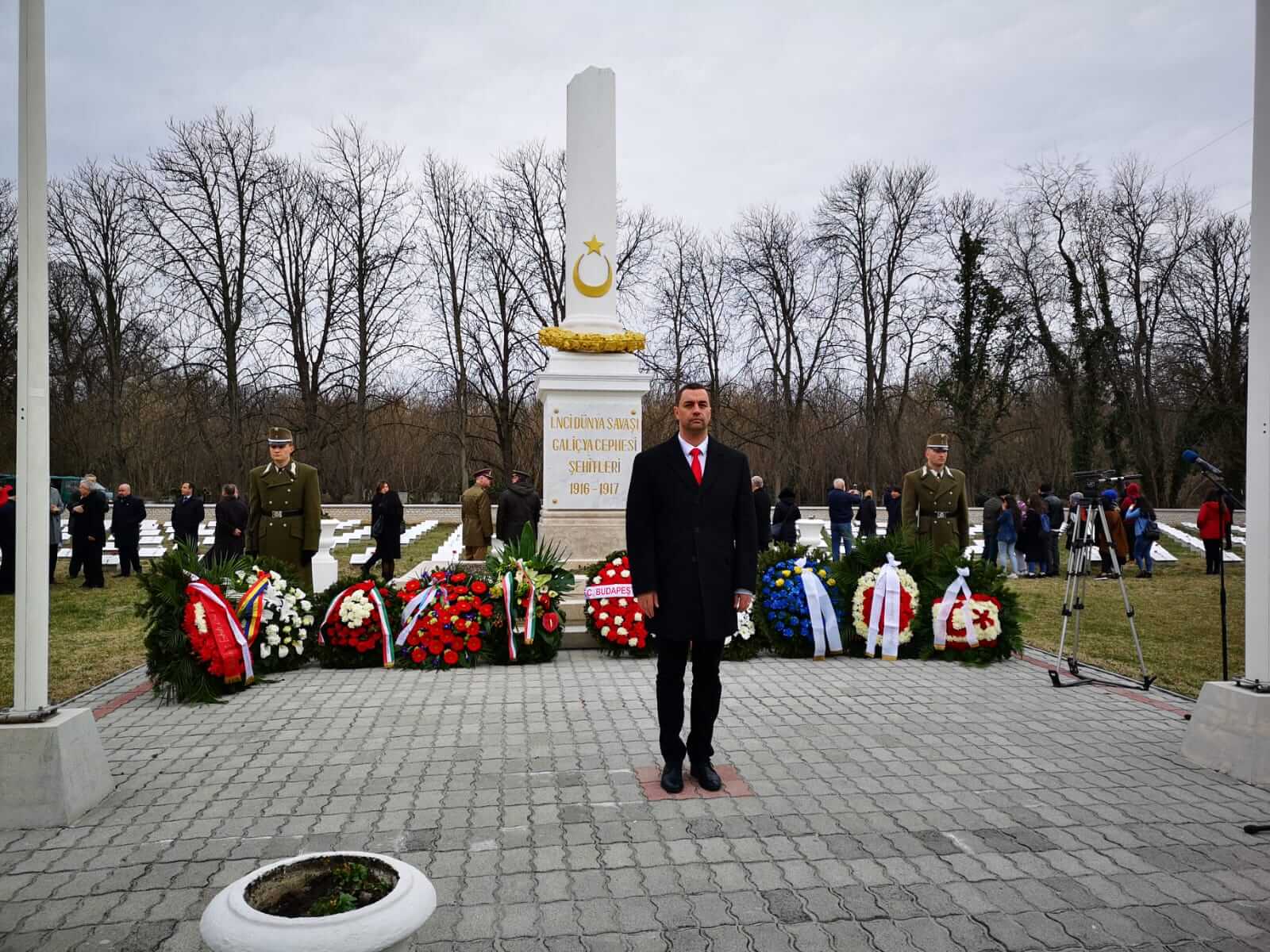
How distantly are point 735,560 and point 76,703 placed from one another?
5111 millimetres

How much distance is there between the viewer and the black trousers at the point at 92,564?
13984mm

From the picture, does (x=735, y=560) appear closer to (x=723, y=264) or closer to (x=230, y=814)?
(x=230, y=814)

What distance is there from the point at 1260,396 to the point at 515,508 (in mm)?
10246

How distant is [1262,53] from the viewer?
4363mm

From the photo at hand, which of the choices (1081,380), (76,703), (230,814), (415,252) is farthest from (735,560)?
(1081,380)

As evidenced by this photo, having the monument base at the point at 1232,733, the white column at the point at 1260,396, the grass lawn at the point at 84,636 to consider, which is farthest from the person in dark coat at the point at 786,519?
the white column at the point at 1260,396

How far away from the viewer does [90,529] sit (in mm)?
13820

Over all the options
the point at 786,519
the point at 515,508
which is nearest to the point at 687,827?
the point at 515,508

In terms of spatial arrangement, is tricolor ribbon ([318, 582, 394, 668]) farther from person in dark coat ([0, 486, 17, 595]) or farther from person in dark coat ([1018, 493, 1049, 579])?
person in dark coat ([1018, 493, 1049, 579])

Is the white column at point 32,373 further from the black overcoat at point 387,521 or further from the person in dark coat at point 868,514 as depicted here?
the person in dark coat at point 868,514

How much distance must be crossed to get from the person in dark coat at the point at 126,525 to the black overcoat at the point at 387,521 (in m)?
4.06

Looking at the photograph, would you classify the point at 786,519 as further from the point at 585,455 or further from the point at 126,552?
the point at 126,552

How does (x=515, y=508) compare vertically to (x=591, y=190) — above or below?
below

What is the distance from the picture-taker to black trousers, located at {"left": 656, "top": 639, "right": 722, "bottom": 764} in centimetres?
419
